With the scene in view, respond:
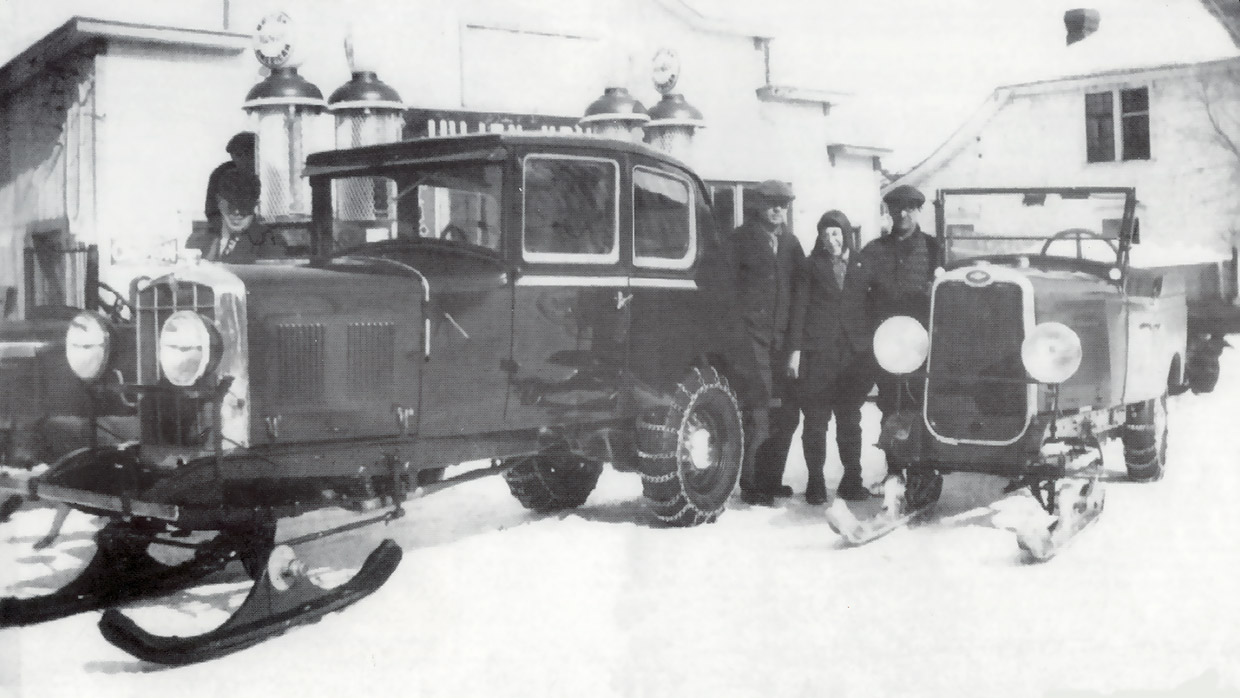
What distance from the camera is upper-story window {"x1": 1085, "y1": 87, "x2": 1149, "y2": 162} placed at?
430 cm

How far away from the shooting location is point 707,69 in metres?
7.89

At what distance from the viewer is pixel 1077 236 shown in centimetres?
508

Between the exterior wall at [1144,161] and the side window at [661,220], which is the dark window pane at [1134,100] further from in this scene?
the side window at [661,220]

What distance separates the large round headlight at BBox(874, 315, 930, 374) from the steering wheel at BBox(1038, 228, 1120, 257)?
94 cm

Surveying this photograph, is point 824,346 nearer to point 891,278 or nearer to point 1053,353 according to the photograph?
point 891,278

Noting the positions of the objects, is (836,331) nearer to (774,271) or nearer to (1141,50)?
(774,271)

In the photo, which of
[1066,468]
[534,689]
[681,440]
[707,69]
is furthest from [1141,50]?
[707,69]

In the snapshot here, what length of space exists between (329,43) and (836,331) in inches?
115

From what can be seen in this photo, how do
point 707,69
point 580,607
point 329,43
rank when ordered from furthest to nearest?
point 707,69
point 329,43
point 580,607

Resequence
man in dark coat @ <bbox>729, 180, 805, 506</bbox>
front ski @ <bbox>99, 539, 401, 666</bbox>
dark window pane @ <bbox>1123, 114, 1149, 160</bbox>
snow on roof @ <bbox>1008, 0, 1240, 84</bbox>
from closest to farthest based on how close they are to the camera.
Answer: front ski @ <bbox>99, 539, 401, 666</bbox> → snow on roof @ <bbox>1008, 0, 1240, 84</bbox> → dark window pane @ <bbox>1123, 114, 1149, 160</bbox> → man in dark coat @ <bbox>729, 180, 805, 506</bbox>

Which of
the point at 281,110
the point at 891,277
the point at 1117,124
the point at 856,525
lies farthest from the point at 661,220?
the point at 281,110

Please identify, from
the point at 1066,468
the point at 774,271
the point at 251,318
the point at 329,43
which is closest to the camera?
the point at 251,318

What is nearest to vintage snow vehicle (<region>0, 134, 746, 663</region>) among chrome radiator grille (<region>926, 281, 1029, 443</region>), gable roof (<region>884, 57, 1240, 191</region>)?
chrome radiator grille (<region>926, 281, 1029, 443</region>)

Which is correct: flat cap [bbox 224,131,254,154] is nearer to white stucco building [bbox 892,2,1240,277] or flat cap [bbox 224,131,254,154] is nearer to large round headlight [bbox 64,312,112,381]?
large round headlight [bbox 64,312,112,381]
